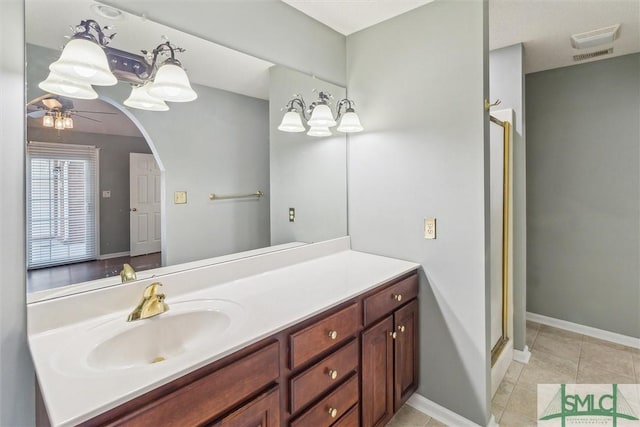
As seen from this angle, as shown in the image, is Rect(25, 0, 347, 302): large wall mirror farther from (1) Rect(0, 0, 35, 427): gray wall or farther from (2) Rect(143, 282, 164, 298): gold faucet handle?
(2) Rect(143, 282, 164, 298): gold faucet handle

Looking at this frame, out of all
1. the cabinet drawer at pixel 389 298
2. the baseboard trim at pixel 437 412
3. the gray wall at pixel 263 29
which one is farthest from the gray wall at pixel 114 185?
the baseboard trim at pixel 437 412

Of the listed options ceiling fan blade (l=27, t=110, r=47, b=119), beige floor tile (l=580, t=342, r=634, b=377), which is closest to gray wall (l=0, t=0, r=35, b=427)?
ceiling fan blade (l=27, t=110, r=47, b=119)

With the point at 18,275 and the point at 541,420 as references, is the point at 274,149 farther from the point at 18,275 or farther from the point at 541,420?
the point at 541,420

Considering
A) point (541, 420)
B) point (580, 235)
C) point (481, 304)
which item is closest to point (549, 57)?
point (580, 235)

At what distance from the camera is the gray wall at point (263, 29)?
54.8 inches

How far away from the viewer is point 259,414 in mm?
1039

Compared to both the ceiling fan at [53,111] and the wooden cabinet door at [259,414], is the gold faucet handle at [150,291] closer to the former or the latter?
the wooden cabinet door at [259,414]

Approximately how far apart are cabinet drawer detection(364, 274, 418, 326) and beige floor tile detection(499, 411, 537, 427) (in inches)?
33.8

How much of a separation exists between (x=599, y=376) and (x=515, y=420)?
37.0 inches

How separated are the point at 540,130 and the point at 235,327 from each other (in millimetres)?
3307

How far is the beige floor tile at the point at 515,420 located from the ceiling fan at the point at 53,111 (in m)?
2.56

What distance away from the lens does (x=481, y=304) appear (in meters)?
1.70

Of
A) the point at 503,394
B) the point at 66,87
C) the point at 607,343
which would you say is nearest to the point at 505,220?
the point at 503,394

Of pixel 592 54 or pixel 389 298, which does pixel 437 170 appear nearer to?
pixel 389 298
